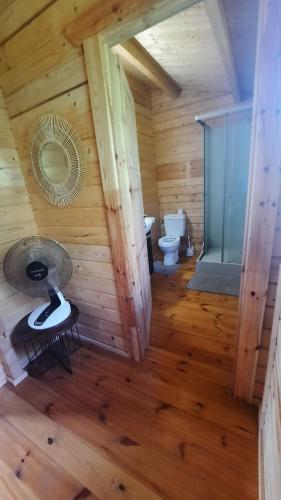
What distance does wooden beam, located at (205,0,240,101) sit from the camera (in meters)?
1.37

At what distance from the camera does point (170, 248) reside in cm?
319

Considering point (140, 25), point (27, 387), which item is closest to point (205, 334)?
point (27, 387)

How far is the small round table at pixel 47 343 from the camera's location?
1.45 meters

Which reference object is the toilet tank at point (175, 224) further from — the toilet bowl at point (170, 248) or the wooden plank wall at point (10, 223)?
the wooden plank wall at point (10, 223)

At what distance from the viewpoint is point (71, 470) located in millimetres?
1106

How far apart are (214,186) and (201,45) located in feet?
5.37

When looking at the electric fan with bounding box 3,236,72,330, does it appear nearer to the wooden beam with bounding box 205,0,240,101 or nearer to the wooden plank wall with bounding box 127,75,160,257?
the wooden beam with bounding box 205,0,240,101

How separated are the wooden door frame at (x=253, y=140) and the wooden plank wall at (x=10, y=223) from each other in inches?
32.1

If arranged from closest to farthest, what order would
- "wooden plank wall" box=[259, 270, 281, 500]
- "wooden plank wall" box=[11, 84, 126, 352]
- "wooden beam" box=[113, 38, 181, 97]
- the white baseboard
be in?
1. "wooden plank wall" box=[259, 270, 281, 500]
2. "wooden plank wall" box=[11, 84, 126, 352]
3. the white baseboard
4. "wooden beam" box=[113, 38, 181, 97]

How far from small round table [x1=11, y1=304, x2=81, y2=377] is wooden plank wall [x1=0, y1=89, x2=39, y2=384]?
0.07 m

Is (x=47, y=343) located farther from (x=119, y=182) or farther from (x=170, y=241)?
(x=170, y=241)

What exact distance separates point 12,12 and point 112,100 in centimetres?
79

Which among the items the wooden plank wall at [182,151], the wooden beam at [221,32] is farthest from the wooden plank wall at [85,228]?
the wooden plank wall at [182,151]

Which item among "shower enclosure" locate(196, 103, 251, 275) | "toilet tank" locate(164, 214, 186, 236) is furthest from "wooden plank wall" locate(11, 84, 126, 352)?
"toilet tank" locate(164, 214, 186, 236)
